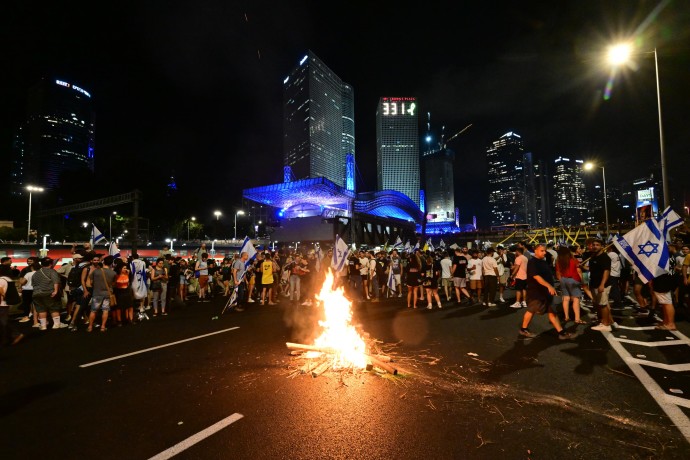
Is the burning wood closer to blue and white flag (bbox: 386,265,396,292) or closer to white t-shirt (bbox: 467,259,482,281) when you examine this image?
white t-shirt (bbox: 467,259,482,281)

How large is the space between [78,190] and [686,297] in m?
61.6

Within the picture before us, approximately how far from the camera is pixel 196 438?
3266 millimetres

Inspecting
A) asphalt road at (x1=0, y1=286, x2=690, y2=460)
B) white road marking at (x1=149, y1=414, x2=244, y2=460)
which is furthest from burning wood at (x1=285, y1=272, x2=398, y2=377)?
white road marking at (x1=149, y1=414, x2=244, y2=460)

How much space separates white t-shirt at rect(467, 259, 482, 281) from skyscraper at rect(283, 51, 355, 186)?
139398mm

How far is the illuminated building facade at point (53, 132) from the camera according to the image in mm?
95875

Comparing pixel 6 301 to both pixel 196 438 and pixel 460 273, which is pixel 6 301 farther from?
pixel 460 273

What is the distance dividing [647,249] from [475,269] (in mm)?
4439

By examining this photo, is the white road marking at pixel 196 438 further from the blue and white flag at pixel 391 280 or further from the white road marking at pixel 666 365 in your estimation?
the blue and white flag at pixel 391 280

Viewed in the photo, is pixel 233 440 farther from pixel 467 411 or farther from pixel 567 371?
pixel 567 371

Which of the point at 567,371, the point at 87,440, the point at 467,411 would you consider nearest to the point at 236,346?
the point at 87,440

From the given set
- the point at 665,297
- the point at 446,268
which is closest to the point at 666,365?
the point at 665,297

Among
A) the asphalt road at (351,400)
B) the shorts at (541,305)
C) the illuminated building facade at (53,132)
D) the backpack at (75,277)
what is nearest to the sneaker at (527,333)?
the asphalt road at (351,400)

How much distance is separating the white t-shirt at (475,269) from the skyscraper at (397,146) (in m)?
172

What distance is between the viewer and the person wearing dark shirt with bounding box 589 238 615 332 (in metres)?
7.30
